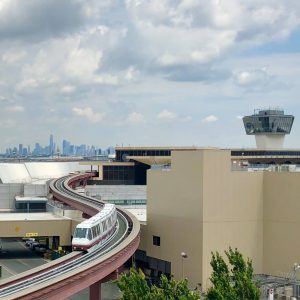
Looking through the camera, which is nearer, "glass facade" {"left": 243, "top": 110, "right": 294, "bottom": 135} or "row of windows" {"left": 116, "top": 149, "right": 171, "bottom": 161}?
"row of windows" {"left": 116, "top": 149, "right": 171, "bottom": 161}

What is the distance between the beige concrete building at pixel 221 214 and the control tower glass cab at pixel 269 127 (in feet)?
261

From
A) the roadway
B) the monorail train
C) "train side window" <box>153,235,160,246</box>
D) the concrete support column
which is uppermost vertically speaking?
the monorail train

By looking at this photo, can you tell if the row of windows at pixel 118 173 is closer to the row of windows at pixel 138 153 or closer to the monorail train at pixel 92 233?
the row of windows at pixel 138 153

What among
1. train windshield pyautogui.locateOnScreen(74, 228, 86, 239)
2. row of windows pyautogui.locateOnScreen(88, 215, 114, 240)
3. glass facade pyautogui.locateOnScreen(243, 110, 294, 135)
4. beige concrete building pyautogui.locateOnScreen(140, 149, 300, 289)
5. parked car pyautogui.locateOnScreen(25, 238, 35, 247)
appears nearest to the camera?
train windshield pyautogui.locateOnScreen(74, 228, 86, 239)

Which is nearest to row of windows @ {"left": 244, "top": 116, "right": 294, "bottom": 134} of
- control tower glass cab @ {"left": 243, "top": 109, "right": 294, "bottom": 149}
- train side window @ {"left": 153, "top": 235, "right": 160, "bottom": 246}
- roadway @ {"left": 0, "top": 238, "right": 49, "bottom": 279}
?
control tower glass cab @ {"left": 243, "top": 109, "right": 294, "bottom": 149}

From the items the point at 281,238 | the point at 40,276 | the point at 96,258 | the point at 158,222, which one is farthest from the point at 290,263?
the point at 40,276

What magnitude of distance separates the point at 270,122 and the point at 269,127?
1.02m

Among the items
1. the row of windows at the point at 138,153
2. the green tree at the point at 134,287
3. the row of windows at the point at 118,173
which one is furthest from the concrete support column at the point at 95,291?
the row of windows at the point at 138,153

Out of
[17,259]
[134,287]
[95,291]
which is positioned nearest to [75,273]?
[134,287]

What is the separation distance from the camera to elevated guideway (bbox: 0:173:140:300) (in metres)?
33.7

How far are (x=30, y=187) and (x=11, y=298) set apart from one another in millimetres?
62596

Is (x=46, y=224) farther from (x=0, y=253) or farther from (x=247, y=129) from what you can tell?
(x=247, y=129)

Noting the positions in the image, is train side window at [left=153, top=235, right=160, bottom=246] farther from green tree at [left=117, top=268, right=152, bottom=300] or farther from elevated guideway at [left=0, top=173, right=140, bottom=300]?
green tree at [left=117, top=268, right=152, bottom=300]

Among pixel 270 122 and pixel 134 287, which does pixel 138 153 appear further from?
pixel 134 287
